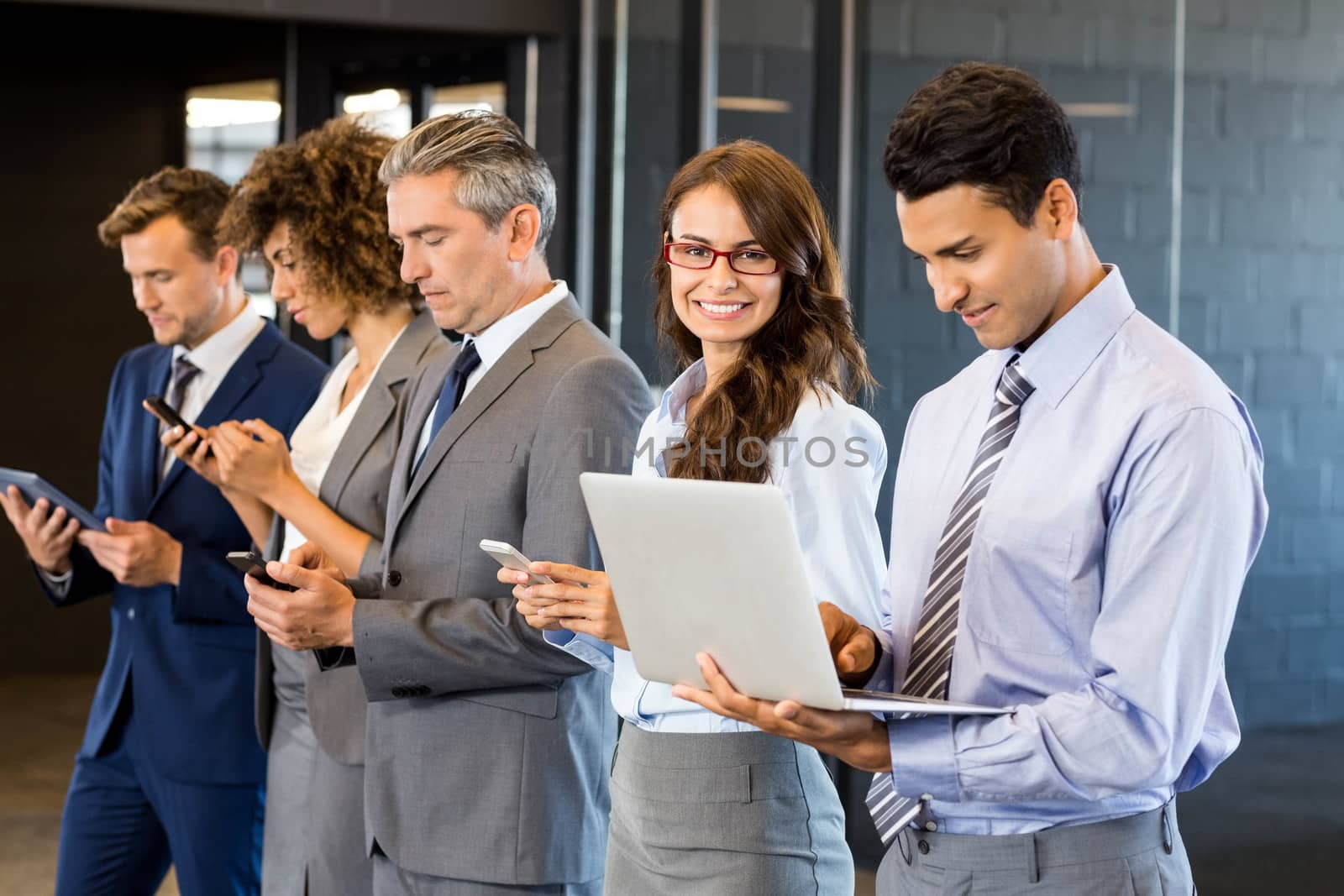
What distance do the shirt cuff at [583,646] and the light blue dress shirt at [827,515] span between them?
0.14 m

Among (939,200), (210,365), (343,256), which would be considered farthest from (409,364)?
(939,200)

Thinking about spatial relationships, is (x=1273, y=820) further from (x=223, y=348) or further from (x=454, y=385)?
(x=223, y=348)

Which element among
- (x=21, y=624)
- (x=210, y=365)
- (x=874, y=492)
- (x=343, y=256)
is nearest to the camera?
(x=874, y=492)

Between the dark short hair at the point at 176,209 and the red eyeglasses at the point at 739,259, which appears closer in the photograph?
the red eyeglasses at the point at 739,259

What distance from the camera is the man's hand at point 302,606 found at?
1.96 metres

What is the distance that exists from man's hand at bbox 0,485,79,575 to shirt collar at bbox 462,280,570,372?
1142mm

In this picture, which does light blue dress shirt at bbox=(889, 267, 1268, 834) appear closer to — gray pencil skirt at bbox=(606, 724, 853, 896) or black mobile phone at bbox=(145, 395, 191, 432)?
gray pencil skirt at bbox=(606, 724, 853, 896)

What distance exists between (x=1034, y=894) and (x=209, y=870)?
69.5 inches

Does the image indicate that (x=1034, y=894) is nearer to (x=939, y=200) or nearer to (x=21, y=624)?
(x=939, y=200)

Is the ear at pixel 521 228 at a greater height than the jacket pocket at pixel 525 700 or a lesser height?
greater

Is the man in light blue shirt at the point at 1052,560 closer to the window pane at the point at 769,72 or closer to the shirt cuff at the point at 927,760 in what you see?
the shirt cuff at the point at 927,760

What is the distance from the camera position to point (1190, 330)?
2.65 metres

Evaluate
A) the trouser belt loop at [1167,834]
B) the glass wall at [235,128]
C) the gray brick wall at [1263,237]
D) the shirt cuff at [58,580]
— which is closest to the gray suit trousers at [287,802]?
the shirt cuff at [58,580]

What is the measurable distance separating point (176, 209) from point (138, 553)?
74cm
